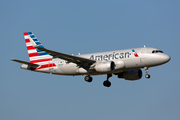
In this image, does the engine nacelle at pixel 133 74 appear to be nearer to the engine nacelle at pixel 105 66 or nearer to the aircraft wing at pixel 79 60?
the engine nacelle at pixel 105 66

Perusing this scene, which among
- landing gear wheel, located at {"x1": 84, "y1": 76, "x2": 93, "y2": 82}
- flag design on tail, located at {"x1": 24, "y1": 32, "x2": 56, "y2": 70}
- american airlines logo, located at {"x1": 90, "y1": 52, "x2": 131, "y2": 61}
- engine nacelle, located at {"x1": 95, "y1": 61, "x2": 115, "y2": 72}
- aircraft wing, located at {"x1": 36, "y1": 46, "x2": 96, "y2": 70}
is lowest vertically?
landing gear wheel, located at {"x1": 84, "y1": 76, "x2": 93, "y2": 82}

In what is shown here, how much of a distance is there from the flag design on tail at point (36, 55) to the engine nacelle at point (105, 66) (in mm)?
8586

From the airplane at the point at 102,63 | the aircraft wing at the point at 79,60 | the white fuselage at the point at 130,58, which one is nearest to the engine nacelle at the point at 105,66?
the airplane at the point at 102,63

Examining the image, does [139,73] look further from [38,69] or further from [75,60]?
[38,69]

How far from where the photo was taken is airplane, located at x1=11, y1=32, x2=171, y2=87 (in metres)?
50.7

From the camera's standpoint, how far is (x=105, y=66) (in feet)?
166

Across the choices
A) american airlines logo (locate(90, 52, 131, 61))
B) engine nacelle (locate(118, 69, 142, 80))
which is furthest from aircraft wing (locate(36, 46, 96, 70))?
engine nacelle (locate(118, 69, 142, 80))

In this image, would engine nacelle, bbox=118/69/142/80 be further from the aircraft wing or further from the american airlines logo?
the aircraft wing

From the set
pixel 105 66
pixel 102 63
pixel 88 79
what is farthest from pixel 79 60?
pixel 105 66

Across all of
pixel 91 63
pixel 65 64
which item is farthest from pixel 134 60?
pixel 65 64

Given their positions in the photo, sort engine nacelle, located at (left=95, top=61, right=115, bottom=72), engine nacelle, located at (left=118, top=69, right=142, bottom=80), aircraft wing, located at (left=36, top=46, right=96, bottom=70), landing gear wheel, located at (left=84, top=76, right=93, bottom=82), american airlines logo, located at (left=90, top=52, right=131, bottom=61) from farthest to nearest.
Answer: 1. engine nacelle, located at (left=118, top=69, right=142, bottom=80)
2. landing gear wheel, located at (left=84, top=76, right=93, bottom=82)
3. american airlines logo, located at (left=90, top=52, right=131, bottom=61)
4. engine nacelle, located at (left=95, top=61, right=115, bottom=72)
5. aircraft wing, located at (left=36, top=46, right=96, bottom=70)

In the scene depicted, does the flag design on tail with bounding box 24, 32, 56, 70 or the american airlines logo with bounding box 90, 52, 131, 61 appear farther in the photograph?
the flag design on tail with bounding box 24, 32, 56, 70

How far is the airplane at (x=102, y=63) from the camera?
50.7 metres

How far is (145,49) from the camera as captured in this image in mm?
51688
